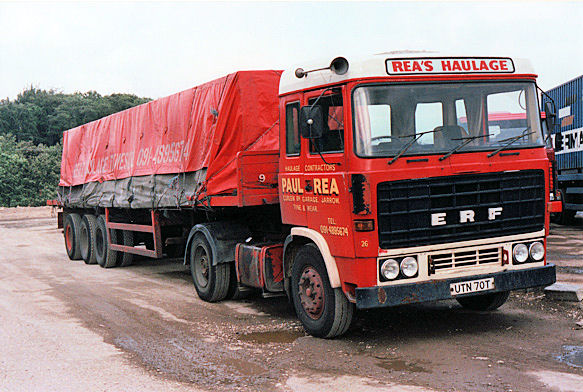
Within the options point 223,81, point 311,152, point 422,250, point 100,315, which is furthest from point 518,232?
point 100,315

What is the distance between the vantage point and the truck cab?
248 inches

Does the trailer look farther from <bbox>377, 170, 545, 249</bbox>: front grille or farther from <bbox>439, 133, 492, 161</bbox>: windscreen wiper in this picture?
<bbox>439, 133, 492, 161</bbox>: windscreen wiper

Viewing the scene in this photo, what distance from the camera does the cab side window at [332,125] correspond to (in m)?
6.51

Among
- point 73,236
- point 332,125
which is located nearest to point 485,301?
point 332,125

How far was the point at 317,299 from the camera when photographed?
7027 millimetres

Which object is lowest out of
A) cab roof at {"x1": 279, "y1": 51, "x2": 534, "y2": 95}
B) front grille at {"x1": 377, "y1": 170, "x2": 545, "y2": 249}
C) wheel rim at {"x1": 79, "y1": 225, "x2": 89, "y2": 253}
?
wheel rim at {"x1": 79, "y1": 225, "x2": 89, "y2": 253}

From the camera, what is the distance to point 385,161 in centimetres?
625

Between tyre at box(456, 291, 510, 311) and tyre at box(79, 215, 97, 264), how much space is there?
939 cm

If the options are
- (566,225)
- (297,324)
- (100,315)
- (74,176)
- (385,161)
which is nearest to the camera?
(385,161)

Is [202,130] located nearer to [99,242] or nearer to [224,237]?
[224,237]

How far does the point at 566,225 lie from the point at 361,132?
49.3ft

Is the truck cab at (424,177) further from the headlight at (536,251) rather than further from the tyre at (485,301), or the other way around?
the tyre at (485,301)

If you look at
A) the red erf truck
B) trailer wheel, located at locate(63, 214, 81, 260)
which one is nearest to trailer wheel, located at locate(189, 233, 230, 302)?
the red erf truck

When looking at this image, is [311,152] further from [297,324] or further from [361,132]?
[297,324]
